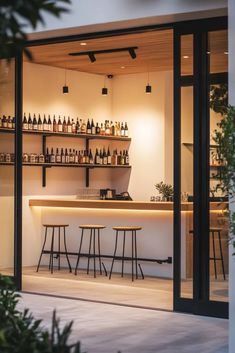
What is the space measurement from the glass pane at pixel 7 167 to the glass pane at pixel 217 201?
2828mm

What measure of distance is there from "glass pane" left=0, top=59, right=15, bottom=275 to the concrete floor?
1.17 meters

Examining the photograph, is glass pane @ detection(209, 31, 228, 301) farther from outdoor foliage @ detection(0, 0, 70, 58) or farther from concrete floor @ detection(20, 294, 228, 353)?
outdoor foliage @ detection(0, 0, 70, 58)

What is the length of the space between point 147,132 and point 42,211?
2395 mm

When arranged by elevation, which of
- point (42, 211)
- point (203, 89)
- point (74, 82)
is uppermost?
point (74, 82)

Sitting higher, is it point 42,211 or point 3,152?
point 3,152

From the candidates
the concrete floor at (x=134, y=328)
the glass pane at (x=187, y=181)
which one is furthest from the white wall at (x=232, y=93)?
the glass pane at (x=187, y=181)

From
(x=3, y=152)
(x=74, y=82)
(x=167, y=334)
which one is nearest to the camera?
(x=167, y=334)

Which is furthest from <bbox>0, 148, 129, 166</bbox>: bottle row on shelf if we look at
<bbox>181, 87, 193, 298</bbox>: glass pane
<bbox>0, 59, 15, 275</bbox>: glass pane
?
<bbox>181, 87, 193, 298</bbox>: glass pane

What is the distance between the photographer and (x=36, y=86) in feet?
38.2

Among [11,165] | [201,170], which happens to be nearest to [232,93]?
[201,170]

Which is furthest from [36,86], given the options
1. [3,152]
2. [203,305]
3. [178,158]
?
[203,305]

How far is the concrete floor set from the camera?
5957 mm

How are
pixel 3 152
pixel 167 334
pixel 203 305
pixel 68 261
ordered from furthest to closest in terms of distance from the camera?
pixel 68 261
pixel 3 152
pixel 203 305
pixel 167 334

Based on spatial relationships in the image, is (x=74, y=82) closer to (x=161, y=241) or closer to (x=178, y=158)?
(x=161, y=241)
